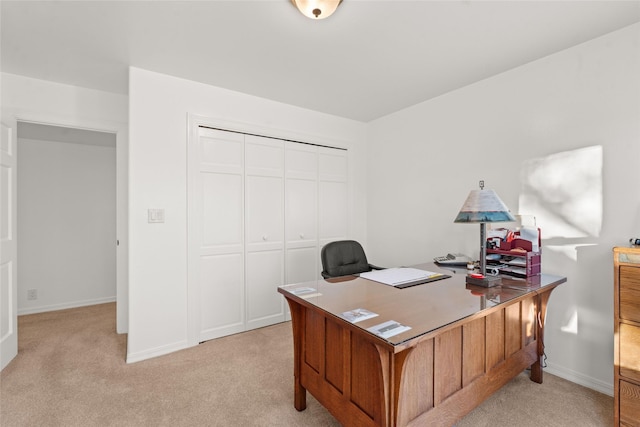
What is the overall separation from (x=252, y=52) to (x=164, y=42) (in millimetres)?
624

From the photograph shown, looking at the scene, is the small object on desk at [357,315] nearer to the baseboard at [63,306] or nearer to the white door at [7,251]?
the white door at [7,251]

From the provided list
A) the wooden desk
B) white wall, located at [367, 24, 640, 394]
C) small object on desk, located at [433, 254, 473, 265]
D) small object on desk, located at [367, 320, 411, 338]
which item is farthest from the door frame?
white wall, located at [367, 24, 640, 394]

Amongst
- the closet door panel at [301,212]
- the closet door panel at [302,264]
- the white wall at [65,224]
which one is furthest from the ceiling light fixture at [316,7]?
the white wall at [65,224]

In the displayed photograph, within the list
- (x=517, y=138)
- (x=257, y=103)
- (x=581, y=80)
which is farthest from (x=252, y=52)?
(x=581, y=80)

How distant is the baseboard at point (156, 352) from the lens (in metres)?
2.49

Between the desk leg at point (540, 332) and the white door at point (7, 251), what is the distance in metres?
4.08

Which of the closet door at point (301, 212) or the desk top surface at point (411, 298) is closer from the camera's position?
the desk top surface at point (411, 298)

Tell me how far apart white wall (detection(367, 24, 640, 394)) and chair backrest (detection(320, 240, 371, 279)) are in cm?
91

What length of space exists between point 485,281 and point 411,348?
87cm

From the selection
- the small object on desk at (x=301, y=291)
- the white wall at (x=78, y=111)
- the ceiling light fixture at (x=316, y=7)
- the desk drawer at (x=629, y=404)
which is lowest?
the desk drawer at (x=629, y=404)

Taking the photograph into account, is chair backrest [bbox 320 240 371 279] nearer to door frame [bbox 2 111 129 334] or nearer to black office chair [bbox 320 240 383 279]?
black office chair [bbox 320 240 383 279]

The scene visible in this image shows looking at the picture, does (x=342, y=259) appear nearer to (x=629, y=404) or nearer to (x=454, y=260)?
(x=454, y=260)

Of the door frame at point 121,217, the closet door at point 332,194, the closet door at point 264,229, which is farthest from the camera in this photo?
the closet door at point 332,194

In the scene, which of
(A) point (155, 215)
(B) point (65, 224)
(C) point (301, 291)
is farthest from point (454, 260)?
(B) point (65, 224)
